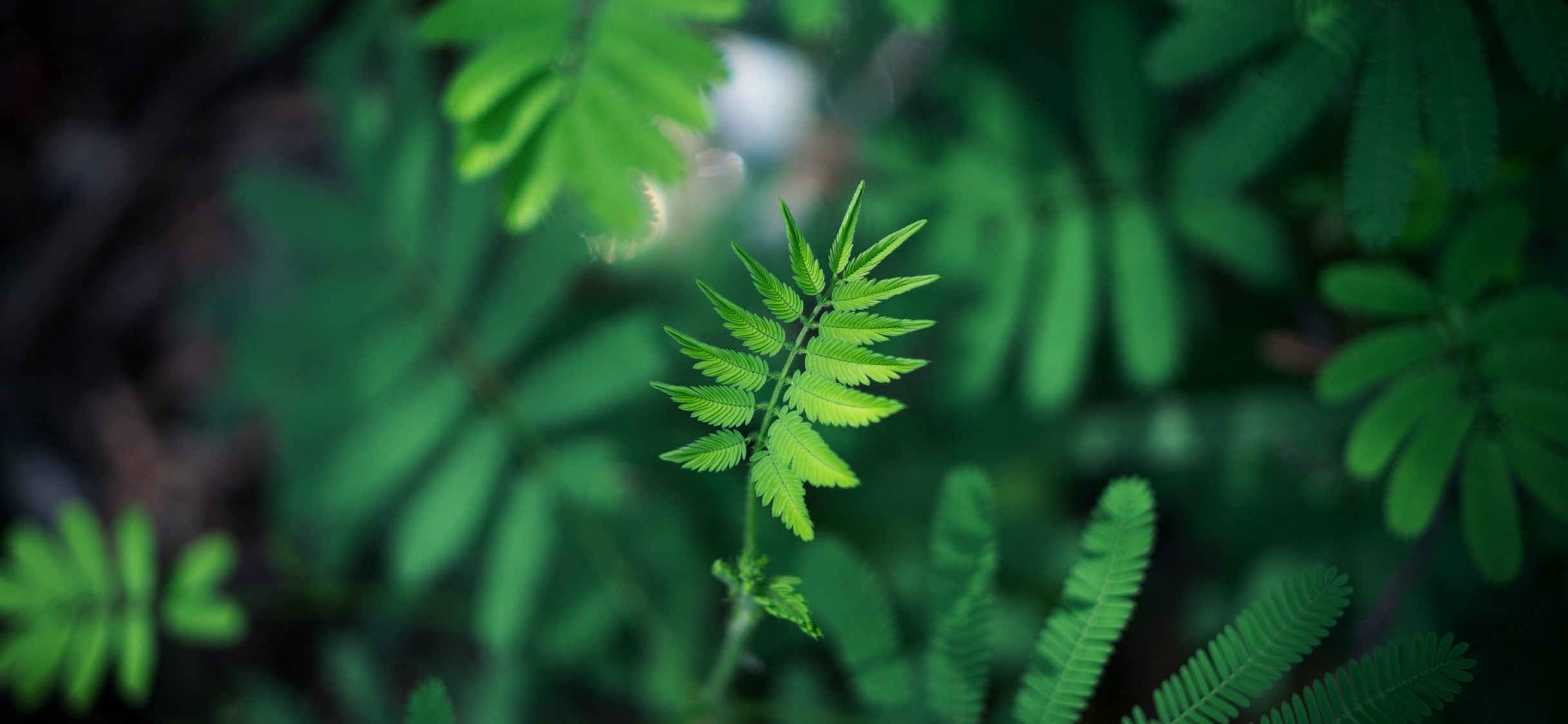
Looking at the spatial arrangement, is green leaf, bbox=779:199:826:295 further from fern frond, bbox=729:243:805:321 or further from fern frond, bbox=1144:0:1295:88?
fern frond, bbox=1144:0:1295:88

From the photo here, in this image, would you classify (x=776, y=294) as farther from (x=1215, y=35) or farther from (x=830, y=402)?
(x=1215, y=35)

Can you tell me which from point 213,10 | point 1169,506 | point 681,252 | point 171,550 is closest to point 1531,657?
point 1169,506

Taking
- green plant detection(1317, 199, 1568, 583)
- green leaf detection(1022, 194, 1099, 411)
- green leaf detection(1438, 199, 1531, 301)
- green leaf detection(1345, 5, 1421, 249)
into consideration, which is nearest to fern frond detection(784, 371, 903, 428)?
green leaf detection(1345, 5, 1421, 249)

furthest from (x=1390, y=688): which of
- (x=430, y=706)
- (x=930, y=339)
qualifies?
(x=930, y=339)

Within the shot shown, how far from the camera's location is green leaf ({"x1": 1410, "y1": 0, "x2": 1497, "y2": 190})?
137cm

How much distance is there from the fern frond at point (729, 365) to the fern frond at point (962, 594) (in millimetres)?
548

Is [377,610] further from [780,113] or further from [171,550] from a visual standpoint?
[780,113]

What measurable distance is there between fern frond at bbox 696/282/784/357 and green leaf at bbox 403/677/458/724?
2.42 ft

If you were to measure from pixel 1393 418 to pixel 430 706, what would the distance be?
5.83 feet

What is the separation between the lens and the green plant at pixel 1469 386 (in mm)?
1480

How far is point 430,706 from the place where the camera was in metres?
1.28

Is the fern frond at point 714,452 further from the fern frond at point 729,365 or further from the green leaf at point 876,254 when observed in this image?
the green leaf at point 876,254

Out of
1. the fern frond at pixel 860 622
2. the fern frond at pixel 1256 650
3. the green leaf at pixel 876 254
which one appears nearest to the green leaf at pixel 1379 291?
the fern frond at pixel 1256 650

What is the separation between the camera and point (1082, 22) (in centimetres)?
221
